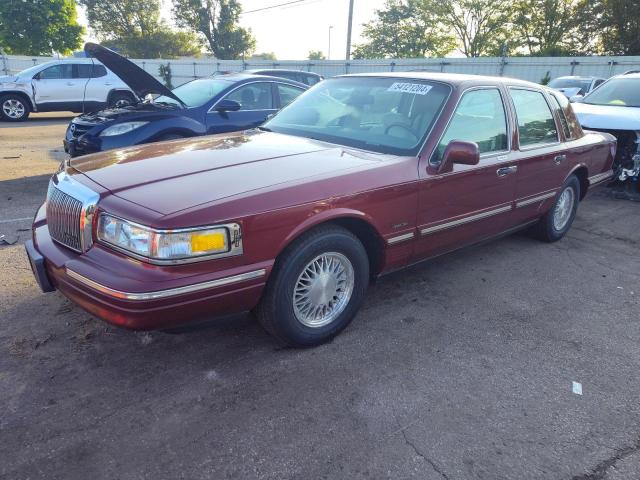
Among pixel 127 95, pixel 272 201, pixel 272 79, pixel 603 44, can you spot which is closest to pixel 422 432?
pixel 272 201

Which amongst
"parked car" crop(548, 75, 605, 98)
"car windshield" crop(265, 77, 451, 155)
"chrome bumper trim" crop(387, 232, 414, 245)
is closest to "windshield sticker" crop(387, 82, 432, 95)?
"car windshield" crop(265, 77, 451, 155)

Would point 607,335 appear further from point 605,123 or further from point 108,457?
point 605,123

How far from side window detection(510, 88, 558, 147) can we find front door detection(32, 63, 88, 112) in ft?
45.2

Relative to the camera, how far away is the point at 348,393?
102 inches

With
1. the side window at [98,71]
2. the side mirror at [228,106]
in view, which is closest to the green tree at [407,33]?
the side window at [98,71]

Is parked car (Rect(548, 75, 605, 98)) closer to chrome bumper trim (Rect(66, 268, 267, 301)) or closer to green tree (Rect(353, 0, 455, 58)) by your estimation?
chrome bumper trim (Rect(66, 268, 267, 301))

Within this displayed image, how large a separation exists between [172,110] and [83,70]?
995 centimetres

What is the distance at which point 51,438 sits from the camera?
86.6 inches

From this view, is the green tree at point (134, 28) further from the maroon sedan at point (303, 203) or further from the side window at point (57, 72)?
the maroon sedan at point (303, 203)

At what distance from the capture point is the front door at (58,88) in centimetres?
1380

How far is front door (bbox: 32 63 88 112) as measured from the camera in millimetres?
13805

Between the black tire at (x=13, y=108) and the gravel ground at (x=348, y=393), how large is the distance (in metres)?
12.3

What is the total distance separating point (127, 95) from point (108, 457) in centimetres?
1488

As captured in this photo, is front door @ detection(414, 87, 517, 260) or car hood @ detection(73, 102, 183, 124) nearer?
front door @ detection(414, 87, 517, 260)
